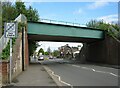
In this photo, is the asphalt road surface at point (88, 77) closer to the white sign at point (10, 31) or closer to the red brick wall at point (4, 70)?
the red brick wall at point (4, 70)

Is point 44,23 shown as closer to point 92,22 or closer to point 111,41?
point 111,41

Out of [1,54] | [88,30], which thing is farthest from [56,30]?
[1,54]

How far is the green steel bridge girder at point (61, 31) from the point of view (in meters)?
38.0

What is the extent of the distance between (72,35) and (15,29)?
28.7m

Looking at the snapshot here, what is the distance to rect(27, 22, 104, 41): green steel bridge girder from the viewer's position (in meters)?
38.0

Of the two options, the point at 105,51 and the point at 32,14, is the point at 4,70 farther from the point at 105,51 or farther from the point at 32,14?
the point at 32,14

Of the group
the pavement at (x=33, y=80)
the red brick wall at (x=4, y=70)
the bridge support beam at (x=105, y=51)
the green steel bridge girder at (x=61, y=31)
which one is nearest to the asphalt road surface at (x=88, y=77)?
the pavement at (x=33, y=80)

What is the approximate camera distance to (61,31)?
40844 millimetres

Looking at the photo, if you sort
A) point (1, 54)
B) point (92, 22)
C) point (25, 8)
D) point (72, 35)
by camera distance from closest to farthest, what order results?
point (1, 54)
point (72, 35)
point (25, 8)
point (92, 22)

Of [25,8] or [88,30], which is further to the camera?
[25,8]

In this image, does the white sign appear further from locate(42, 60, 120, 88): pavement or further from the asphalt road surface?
the asphalt road surface

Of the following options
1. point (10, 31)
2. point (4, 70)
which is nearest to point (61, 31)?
point (10, 31)

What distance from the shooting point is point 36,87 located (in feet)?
41.5

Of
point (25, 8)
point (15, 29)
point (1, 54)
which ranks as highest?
point (25, 8)
